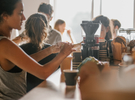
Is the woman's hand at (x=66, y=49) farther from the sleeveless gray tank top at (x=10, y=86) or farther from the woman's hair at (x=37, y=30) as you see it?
the woman's hair at (x=37, y=30)

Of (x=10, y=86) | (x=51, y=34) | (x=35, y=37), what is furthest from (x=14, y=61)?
(x=51, y=34)

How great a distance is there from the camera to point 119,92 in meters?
0.57

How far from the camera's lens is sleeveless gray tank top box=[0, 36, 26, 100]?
124cm

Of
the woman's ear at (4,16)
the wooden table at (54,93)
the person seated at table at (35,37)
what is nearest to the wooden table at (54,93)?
the wooden table at (54,93)

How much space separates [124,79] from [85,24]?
0.85 metres

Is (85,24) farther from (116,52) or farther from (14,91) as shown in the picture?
(14,91)

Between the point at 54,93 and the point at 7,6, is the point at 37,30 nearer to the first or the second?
the point at 7,6

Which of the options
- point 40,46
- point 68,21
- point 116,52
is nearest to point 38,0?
point 68,21

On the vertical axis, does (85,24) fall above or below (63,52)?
above

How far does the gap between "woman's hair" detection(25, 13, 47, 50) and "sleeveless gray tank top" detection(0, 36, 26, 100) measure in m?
0.60

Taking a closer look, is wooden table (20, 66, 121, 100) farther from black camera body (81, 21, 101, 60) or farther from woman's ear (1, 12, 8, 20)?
woman's ear (1, 12, 8, 20)

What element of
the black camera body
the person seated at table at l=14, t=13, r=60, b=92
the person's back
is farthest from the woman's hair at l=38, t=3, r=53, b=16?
the black camera body

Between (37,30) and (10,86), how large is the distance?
780mm

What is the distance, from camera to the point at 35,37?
6.21 feet
